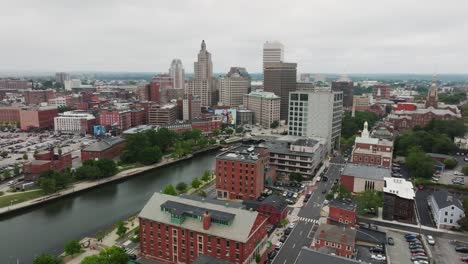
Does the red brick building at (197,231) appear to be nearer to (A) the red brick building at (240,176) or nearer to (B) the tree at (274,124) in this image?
(A) the red brick building at (240,176)

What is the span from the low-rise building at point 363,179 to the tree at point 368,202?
428 cm

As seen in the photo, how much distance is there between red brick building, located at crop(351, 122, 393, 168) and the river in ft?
102

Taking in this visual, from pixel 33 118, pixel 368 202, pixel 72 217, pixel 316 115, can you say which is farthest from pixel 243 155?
pixel 33 118

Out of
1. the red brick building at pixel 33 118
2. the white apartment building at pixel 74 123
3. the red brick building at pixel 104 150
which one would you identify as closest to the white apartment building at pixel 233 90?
the white apartment building at pixel 74 123

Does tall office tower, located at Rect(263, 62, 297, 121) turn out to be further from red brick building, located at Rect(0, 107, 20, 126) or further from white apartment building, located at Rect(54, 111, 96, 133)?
red brick building, located at Rect(0, 107, 20, 126)

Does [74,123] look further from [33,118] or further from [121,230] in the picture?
[121,230]

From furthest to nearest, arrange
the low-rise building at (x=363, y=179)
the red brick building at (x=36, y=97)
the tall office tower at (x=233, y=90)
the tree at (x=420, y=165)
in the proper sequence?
the tall office tower at (x=233, y=90)
the red brick building at (x=36, y=97)
the tree at (x=420, y=165)
the low-rise building at (x=363, y=179)

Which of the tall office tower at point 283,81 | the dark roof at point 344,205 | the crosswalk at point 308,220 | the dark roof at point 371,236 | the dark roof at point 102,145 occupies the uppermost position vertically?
the tall office tower at point 283,81

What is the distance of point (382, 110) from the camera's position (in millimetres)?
140875

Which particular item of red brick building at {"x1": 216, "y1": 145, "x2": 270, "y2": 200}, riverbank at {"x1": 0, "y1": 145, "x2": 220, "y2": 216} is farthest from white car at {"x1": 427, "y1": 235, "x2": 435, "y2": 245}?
riverbank at {"x1": 0, "y1": 145, "x2": 220, "y2": 216}

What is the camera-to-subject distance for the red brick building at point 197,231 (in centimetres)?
3045

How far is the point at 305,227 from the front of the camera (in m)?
41.2

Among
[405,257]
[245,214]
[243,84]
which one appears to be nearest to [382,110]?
[243,84]

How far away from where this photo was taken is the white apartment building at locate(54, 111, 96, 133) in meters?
105
